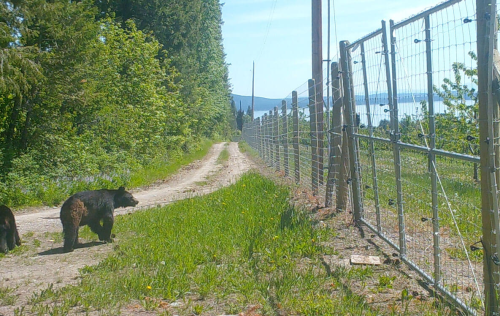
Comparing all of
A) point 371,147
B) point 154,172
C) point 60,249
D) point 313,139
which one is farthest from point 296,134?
point 154,172

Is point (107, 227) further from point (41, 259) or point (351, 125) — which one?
point (351, 125)

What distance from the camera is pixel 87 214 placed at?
28.7 feet

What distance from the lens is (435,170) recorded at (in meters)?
5.15

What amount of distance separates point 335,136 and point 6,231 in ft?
18.6

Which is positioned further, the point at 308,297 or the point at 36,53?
the point at 36,53

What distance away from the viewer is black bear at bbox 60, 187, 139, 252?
27.7ft

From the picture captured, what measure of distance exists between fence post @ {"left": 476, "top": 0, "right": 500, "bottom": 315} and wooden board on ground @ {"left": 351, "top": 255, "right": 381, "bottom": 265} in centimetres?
231

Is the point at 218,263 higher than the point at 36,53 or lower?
lower

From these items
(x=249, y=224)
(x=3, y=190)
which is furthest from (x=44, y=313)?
(x=3, y=190)

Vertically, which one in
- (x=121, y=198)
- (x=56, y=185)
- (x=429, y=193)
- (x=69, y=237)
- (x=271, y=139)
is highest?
(x=271, y=139)

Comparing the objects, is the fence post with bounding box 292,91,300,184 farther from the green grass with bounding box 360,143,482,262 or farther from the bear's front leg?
the bear's front leg

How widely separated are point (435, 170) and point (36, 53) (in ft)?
43.1

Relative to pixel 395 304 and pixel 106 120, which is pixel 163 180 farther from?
pixel 395 304

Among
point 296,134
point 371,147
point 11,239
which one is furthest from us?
point 296,134
